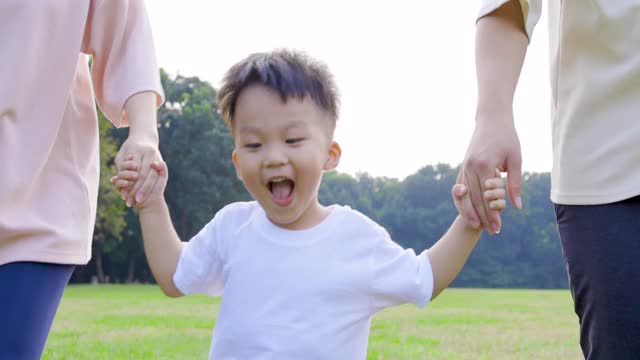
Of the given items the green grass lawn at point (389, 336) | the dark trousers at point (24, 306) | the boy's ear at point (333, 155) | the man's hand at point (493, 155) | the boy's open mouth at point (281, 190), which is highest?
the man's hand at point (493, 155)

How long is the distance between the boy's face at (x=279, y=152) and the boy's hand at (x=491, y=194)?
39 centimetres

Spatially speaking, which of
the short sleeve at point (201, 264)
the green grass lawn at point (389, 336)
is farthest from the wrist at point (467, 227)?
the green grass lawn at point (389, 336)

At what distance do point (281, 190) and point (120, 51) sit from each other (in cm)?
57

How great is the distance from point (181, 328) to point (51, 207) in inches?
358

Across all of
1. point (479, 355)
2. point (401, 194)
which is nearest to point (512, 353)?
point (479, 355)

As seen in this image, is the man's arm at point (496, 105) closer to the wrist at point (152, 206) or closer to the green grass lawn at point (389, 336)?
the wrist at point (152, 206)

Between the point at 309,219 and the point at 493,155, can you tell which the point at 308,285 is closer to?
the point at 309,219

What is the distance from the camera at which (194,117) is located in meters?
39.6

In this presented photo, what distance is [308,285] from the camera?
2297 millimetres

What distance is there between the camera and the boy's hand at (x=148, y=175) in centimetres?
227

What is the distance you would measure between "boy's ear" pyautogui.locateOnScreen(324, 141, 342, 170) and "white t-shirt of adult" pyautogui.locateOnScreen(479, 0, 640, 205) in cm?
65

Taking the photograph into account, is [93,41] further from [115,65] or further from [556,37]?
[556,37]

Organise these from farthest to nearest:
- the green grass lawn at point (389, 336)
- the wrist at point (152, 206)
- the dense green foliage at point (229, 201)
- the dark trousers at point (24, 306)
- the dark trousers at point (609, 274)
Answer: the dense green foliage at point (229, 201) → the green grass lawn at point (389, 336) → the wrist at point (152, 206) → the dark trousers at point (24, 306) → the dark trousers at point (609, 274)

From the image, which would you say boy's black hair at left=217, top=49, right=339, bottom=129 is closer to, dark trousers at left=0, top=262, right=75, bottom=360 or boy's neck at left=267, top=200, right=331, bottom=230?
boy's neck at left=267, top=200, right=331, bottom=230
